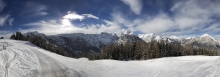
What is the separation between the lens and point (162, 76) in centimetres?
2020

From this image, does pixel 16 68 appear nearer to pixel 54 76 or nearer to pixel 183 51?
pixel 54 76

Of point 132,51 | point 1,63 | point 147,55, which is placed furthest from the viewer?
point 132,51

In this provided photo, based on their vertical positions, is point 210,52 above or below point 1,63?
below

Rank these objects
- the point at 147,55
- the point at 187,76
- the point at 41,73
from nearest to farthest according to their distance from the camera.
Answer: the point at 187,76
the point at 41,73
the point at 147,55

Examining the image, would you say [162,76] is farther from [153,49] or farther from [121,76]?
[153,49]

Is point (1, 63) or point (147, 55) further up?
point (1, 63)

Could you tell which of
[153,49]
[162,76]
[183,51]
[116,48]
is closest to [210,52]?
[183,51]

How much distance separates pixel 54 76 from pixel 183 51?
277 ft

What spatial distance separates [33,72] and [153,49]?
5297 cm

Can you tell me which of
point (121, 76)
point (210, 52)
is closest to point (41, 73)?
point (121, 76)

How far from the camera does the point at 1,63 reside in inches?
842

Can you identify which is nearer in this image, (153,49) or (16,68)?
(16,68)

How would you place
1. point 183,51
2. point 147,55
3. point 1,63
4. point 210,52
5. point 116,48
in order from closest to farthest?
point 1,63, point 147,55, point 116,48, point 183,51, point 210,52

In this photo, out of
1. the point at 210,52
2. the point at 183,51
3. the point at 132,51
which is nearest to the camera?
the point at 132,51
